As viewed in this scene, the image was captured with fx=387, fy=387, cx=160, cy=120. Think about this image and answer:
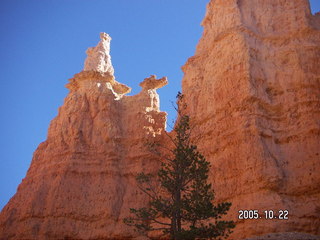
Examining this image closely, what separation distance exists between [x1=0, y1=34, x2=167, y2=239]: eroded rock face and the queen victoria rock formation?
3.6 inches

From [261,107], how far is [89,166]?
15216mm

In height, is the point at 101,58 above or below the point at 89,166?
above

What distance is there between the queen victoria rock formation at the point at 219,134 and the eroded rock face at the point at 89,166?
0.30 ft

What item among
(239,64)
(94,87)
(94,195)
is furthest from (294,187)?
(94,87)

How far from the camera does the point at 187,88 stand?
33094 millimetres

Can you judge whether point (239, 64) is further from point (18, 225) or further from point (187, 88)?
point (18, 225)

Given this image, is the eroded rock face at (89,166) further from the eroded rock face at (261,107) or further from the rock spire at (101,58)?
the eroded rock face at (261,107)
